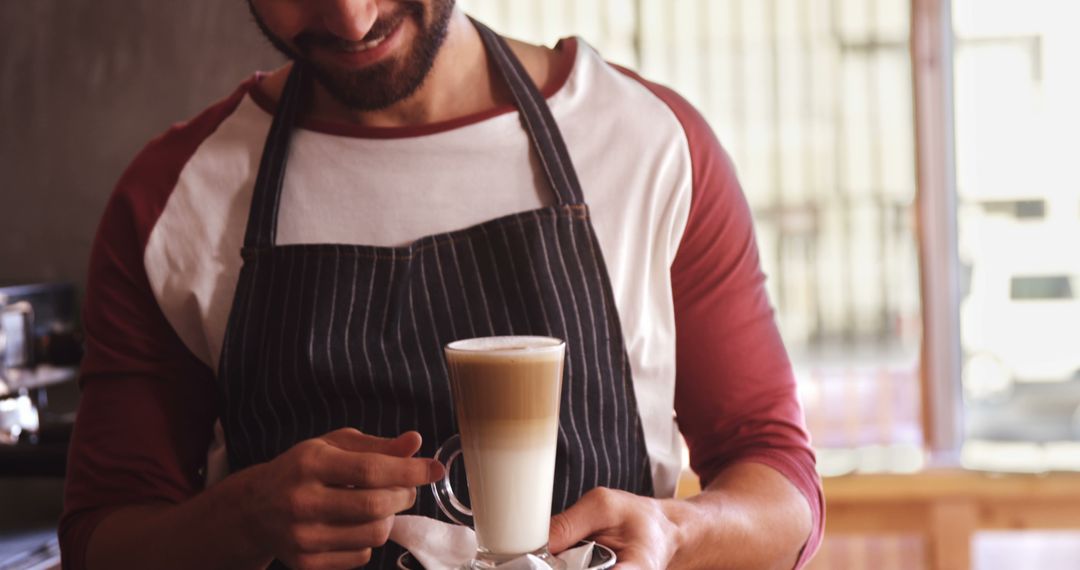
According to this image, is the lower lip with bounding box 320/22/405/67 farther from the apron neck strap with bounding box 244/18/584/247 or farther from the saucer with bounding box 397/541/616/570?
the saucer with bounding box 397/541/616/570

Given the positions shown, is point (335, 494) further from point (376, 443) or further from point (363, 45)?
point (363, 45)

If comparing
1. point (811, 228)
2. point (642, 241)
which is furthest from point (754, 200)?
point (642, 241)

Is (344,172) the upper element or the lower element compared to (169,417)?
upper

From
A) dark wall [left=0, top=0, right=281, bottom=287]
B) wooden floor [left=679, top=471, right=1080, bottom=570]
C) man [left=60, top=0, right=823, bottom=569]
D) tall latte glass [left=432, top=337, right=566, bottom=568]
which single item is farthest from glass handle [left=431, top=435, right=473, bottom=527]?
wooden floor [left=679, top=471, right=1080, bottom=570]

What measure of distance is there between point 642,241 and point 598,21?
2.62m

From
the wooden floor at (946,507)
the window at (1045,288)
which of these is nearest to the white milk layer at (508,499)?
the wooden floor at (946,507)

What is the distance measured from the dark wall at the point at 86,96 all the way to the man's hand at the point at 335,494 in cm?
185

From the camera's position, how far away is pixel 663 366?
4.63 ft

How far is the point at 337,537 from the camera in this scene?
1.08 metres

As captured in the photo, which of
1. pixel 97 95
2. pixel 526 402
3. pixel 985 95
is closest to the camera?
pixel 526 402

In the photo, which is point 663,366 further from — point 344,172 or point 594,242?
point 344,172

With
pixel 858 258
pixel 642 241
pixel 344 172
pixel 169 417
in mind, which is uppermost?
pixel 344 172

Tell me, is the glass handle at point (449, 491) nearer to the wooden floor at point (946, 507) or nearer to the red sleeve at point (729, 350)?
the red sleeve at point (729, 350)

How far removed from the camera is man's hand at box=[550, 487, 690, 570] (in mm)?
1055
